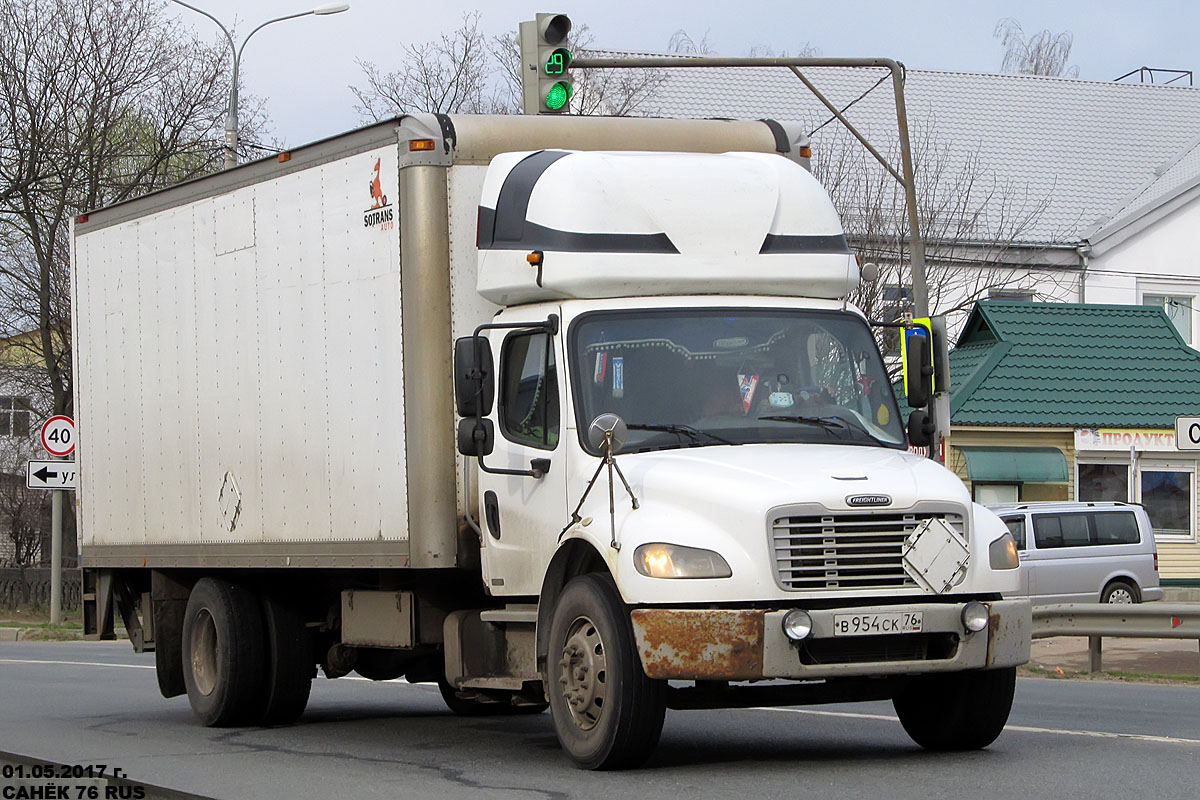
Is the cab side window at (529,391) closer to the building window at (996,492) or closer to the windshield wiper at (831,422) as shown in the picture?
the windshield wiper at (831,422)

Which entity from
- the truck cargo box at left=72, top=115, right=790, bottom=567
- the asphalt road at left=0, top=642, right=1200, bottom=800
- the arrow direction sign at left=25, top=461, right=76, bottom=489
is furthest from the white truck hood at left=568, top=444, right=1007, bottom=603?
the arrow direction sign at left=25, top=461, right=76, bottom=489

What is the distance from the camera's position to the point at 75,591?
35594 millimetres

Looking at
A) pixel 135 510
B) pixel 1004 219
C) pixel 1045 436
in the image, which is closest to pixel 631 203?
pixel 135 510

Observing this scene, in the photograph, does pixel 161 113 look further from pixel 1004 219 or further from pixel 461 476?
pixel 461 476

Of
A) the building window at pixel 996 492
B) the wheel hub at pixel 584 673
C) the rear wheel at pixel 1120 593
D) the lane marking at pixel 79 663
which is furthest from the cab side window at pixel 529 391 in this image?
the building window at pixel 996 492

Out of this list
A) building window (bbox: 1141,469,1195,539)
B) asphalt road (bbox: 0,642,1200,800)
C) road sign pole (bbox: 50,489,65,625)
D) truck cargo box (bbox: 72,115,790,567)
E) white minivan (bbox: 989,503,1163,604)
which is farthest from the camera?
building window (bbox: 1141,469,1195,539)

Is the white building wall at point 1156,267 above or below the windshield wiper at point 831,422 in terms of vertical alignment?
above

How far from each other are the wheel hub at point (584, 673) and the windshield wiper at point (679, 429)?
41.2 inches

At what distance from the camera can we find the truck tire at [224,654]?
12.9 meters

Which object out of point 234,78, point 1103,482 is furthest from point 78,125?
point 1103,482

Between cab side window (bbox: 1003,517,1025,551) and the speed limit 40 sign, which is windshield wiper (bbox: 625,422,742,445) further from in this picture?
cab side window (bbox: 1003,517,1025,551)

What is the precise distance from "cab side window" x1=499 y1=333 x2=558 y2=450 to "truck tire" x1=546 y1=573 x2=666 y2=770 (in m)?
0.96

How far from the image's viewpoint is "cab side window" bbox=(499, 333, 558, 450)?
33.1 feet

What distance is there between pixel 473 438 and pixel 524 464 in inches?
15.9
